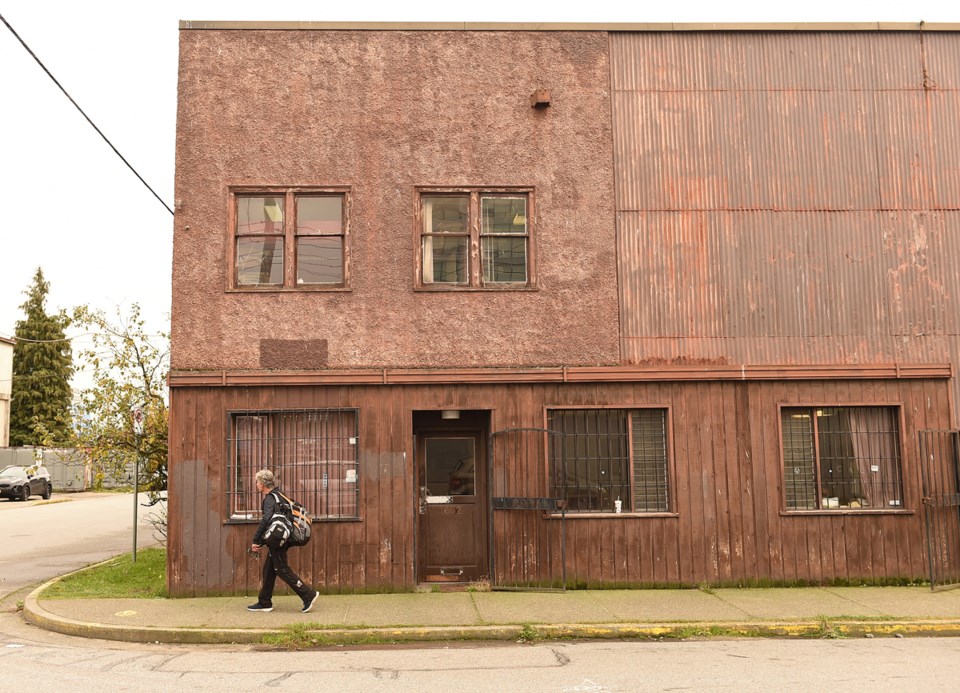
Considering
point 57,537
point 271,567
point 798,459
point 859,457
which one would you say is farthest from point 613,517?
point 57,537

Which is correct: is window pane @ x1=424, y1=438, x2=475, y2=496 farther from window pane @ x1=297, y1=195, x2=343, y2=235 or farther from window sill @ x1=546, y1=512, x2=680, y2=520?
window pane @ x1=297, y1=195, x2=343, y2=235

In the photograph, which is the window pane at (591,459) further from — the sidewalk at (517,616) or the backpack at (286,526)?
the backpack at (286,526)

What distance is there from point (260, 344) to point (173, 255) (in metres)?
1.66

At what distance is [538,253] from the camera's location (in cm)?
1196

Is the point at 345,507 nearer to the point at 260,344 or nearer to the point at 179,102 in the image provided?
the point at 260,344

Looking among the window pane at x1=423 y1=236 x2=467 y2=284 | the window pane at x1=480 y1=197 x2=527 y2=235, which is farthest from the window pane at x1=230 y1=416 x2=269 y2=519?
the window pane at x1=480 y1=197 x2=527 y2=235

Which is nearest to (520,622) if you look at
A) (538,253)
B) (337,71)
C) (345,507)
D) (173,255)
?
(345,507)

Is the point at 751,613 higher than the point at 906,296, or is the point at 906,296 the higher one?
the point at 906,296

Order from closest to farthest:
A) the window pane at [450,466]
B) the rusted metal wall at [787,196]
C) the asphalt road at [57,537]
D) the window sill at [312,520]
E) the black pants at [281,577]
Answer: the black pants at [281,577] → the window sill at [312,520] → the rusted metal wall at [787,196] → the window pane at [450,466] → the asphalt road at [57,537]

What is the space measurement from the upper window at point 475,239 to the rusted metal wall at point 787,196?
4.66 ft

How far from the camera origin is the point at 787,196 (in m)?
12.2

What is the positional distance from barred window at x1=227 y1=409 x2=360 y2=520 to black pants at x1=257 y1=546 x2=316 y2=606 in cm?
154

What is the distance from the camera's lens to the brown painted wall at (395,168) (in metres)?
11.7

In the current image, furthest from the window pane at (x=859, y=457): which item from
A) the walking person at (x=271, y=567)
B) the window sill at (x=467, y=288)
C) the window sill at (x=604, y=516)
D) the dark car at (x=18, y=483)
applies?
the dark car at (x=18, y=483)
